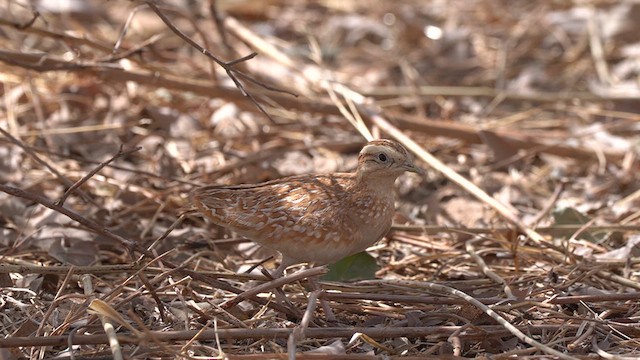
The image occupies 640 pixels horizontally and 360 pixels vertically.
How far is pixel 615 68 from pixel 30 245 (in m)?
5.04

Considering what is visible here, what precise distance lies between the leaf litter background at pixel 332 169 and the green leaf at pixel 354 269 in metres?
0.19

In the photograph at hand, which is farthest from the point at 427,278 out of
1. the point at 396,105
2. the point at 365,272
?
the point at 396,105

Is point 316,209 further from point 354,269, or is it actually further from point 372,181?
point 354,269

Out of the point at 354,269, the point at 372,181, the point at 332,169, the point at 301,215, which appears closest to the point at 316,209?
the point at 301,215

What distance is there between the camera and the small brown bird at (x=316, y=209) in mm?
4059

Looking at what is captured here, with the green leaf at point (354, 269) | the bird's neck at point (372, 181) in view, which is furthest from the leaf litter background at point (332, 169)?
the bird's neck at point (372, 181)

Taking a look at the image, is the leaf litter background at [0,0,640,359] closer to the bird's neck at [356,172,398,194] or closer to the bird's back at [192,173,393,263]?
the bird's back at [192,173,393,263]

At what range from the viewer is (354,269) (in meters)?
4.52

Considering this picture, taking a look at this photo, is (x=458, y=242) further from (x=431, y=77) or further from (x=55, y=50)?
(x=55, y=50)

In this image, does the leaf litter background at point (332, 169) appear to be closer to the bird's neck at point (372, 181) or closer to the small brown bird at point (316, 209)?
the small brown bird at point (316, 209)

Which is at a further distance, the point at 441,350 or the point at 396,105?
the point at 396,105

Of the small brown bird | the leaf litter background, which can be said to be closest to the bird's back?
the small brown bird

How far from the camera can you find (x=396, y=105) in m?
7.02

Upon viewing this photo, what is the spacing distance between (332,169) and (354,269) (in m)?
1.65
